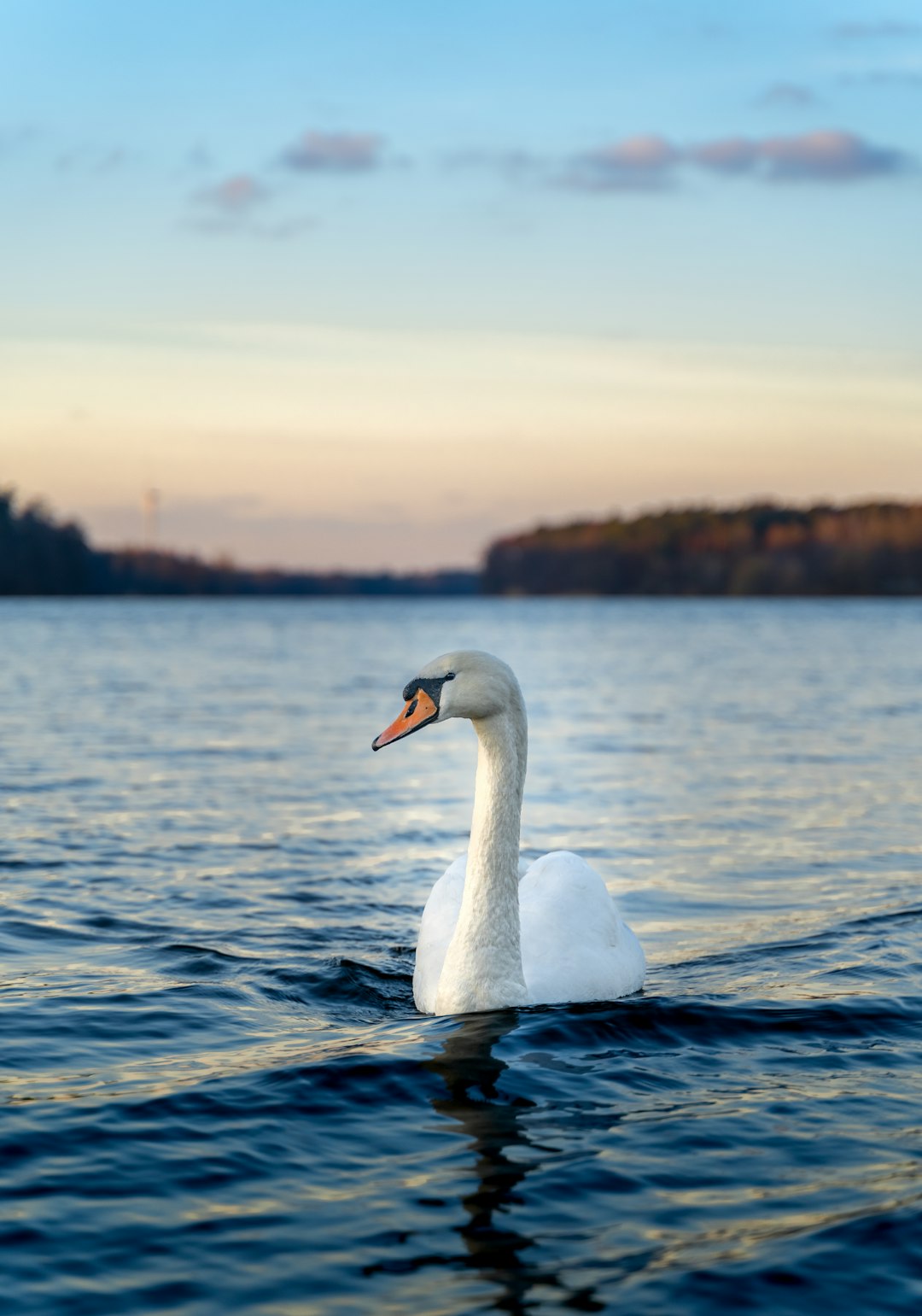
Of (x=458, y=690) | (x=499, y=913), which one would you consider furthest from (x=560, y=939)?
(x=458, y=690)

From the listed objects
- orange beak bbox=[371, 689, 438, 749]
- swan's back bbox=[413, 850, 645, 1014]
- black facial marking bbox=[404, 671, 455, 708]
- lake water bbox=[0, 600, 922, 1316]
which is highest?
black facial marking bbox=[404, 671, 455, 708]

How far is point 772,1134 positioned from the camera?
6.69m

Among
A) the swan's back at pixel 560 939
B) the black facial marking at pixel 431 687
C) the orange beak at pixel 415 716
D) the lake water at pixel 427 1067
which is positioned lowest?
the lake water at pixel 427 1067

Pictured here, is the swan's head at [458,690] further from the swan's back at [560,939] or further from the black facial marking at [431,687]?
the swan's back at [560,939]

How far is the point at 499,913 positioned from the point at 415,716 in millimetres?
1136

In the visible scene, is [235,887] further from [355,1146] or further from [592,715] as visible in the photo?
[592,715]

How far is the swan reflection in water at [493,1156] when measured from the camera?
5.30 meters

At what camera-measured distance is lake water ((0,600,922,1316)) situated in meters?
5.43

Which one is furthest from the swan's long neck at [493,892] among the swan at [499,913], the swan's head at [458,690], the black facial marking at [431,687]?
the black facial marking at [431,687]

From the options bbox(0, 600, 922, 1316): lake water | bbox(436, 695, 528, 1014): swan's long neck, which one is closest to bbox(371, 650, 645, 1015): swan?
bbox(436, 695, 528, 1014): swan's long neck

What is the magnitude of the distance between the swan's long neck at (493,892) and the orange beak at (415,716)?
Result: 0.34m

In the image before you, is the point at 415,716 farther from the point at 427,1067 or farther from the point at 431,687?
the point at 427,1067

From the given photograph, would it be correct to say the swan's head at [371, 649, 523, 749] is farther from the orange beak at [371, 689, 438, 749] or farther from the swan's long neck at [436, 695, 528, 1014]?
the swan's long neck at [436, 695, 528, 1014]

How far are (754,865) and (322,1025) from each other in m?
6.53
